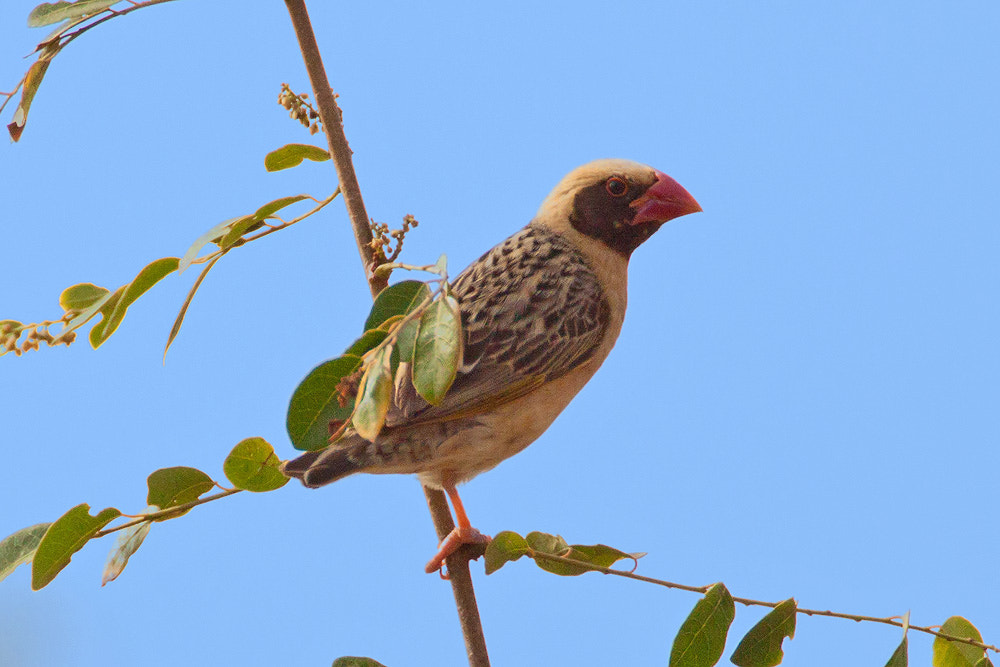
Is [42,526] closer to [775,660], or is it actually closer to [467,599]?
[467,599]

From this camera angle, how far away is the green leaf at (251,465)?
7.74 feet

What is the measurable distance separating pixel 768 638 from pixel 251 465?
1268 mm

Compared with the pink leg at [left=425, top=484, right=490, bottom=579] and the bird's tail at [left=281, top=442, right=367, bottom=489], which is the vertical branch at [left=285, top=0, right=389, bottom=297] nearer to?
the bird's tail at [left=281, top=442, right=367, bottom=489]

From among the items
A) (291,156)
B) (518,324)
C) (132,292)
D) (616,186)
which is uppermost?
(616,186)

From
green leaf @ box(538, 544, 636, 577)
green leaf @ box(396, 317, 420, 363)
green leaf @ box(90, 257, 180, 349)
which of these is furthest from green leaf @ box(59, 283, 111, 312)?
green leaf @ box(538, 544, 636, 577)

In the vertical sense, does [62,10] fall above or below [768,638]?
above

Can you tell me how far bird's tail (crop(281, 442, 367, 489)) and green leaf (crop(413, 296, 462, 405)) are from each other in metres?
0.96

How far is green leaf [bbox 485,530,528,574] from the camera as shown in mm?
2432

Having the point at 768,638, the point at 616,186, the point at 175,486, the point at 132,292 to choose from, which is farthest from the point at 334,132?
the point at 768,638

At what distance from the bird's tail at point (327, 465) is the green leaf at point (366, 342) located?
81cm

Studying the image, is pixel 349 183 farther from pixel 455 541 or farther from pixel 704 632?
pixel 704 632

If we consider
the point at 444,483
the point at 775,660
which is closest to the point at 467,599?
the point at 444,483

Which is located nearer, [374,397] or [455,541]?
[374,397]

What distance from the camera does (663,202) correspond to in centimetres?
398
